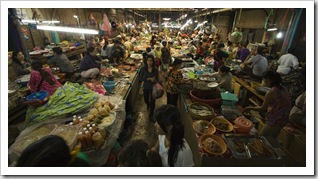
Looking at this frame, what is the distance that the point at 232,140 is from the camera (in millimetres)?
2639

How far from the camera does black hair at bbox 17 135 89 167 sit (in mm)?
1305

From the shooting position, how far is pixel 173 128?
1866 millimetres

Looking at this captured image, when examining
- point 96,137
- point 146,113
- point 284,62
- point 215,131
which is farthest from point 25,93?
point 284,62

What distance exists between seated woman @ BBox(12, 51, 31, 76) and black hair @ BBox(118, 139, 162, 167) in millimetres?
4923

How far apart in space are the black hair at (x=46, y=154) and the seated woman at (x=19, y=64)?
4.58 meters

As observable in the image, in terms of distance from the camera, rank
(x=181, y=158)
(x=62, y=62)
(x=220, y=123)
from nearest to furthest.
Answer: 1. (x=181, y=158)
2. (x=220, y=123)
3. (x=62, y=62)

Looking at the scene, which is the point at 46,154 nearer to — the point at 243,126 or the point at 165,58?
the point at 243,126

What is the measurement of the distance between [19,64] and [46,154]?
4889mm

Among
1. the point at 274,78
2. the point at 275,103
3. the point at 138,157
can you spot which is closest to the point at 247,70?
the point at 275,103

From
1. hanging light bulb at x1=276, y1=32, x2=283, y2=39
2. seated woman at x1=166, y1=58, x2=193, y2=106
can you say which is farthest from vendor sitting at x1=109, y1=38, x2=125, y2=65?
hanging light bulb at x1=276, y1=32, x2=283, y2=39

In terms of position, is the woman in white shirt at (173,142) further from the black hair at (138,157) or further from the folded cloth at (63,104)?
the folded cloth at (63,104)

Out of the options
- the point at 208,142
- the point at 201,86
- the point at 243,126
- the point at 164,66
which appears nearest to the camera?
the point at 208,142

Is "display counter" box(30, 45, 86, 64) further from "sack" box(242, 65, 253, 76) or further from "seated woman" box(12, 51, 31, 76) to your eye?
"sack" box(242, 65, 253, 76)

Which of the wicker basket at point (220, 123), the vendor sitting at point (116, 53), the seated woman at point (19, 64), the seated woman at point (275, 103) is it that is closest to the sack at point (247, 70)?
the seated woman at point (275, 103)
